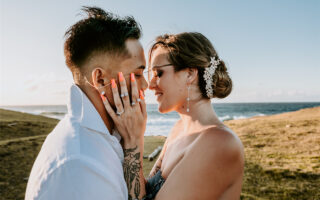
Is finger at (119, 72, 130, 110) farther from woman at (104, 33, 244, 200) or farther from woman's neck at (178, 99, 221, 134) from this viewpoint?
woman's neck at (178, 99, 221, 134)

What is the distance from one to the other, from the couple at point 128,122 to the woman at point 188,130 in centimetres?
1

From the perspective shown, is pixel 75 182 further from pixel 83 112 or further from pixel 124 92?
pixel 124 92

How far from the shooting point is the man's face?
239 cm

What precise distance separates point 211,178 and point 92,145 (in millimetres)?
1424

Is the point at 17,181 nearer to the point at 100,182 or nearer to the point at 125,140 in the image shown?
the point at 125,140

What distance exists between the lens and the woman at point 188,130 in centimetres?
251

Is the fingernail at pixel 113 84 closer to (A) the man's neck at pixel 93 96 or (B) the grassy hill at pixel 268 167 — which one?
(A) the man's neck at pixel 93 96

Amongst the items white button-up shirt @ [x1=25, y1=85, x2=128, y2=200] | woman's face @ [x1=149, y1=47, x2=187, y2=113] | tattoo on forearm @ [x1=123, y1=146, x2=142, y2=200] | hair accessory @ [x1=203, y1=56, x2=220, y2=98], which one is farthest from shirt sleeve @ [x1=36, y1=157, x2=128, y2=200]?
hair accessory @ [x1=203, y1=56, x2=220, y2=98]

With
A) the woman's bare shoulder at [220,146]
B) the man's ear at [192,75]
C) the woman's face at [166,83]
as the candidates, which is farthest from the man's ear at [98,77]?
the man's ear at [192,75]

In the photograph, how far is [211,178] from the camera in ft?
8.34

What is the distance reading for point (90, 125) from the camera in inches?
75.6

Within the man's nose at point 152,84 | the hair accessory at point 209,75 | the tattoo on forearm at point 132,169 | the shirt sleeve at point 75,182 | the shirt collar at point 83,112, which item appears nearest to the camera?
the shirt sleeve at point 75,182

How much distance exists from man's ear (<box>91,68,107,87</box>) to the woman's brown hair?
51.0 inches

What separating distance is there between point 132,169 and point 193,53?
1.84 metres
